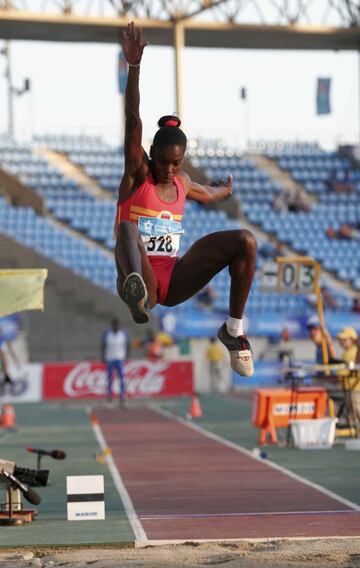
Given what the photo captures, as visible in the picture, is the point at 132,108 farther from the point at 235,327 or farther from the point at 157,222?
the point at 235,327

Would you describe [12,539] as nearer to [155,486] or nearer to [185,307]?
[155,486]

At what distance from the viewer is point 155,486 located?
13531mm

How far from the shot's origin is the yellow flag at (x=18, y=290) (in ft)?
39.2

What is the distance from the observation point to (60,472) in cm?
1486

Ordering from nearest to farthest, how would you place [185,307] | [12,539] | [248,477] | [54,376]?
[12,539] < [248,477] < [54,376] < [185,307]

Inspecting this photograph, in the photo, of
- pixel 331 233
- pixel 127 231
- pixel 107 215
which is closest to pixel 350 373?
pixel 127 231

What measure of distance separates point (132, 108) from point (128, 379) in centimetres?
2523

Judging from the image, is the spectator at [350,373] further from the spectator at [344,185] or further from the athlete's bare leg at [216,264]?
the spectator at [344,185]

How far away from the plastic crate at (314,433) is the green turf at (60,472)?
2768 mm

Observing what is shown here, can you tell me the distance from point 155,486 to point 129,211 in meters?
5.93

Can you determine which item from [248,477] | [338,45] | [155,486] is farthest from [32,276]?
[338,45]

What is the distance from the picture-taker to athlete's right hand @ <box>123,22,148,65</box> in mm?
7852

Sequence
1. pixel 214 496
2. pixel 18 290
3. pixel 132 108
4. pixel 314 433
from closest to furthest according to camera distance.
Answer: pixel 132 108 < pixel 18 290 < pixel 214 496 < pixel 314 433

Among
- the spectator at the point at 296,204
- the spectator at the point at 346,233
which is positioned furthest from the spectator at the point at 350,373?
the spectator at the point at 296,204
